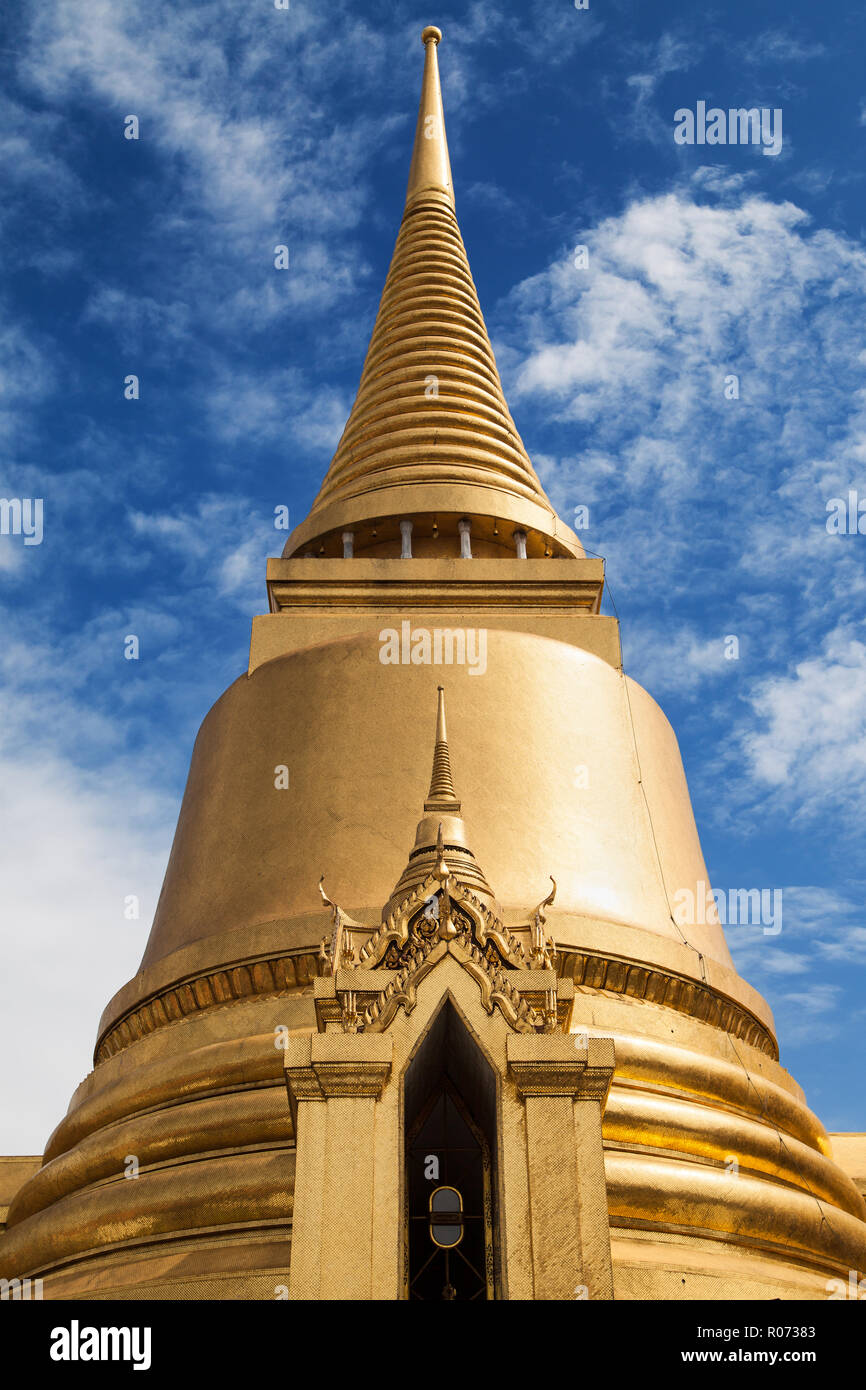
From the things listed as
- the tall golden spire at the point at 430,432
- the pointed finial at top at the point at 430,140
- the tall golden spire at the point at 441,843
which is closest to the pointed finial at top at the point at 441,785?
the tall golden spire at the point at 441,843

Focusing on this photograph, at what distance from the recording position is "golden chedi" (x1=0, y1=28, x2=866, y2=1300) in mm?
8602

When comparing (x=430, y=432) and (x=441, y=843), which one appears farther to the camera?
(x=430, y=432)

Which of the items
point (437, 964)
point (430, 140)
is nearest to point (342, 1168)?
point (437, 964)

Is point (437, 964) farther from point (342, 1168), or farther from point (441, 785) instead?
point (441, 785)

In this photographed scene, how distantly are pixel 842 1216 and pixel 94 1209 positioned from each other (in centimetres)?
637

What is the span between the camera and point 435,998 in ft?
29.7

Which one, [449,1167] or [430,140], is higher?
[430,140]

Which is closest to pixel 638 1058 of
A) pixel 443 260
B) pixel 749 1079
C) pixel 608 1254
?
pixel 749 1079

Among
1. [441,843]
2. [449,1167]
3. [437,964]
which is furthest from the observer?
[441,843]

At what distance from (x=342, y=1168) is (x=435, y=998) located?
121 centimetres

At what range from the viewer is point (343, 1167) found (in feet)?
27.5

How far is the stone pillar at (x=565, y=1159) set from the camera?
8008 mm

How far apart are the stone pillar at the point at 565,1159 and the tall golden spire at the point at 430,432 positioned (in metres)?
11.3
